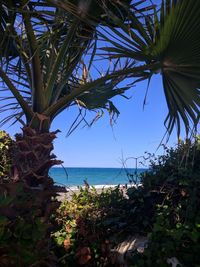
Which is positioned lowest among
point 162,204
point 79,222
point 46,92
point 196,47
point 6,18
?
point 79,222

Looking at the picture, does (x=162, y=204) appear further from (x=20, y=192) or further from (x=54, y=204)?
(x=20, y=192)

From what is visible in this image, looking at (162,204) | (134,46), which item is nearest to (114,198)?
(162,204)

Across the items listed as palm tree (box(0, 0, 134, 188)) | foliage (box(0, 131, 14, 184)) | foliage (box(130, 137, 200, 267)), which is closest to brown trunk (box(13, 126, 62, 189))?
palm tree (box(0, 0, 134, 188))

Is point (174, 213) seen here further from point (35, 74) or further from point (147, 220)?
point (35, 74)

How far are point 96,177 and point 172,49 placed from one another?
222 feet

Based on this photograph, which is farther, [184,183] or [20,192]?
[184,183]

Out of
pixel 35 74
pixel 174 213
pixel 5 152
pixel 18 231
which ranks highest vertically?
pixel 35 74

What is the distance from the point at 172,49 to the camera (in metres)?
3.06

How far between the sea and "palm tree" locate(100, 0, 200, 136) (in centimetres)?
119

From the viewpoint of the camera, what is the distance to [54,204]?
306cm

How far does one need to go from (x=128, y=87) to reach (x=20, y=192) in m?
2.87

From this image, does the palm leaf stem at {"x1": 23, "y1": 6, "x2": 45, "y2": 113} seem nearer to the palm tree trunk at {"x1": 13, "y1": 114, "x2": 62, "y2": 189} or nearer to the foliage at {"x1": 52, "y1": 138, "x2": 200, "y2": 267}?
the palm tree trunk at {"x1": 13, "y1": 114, "x2": 62, "y2": 189}

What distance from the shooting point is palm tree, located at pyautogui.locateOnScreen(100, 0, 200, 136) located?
287 cm

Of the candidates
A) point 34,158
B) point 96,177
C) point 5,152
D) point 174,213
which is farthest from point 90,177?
point 34,158
